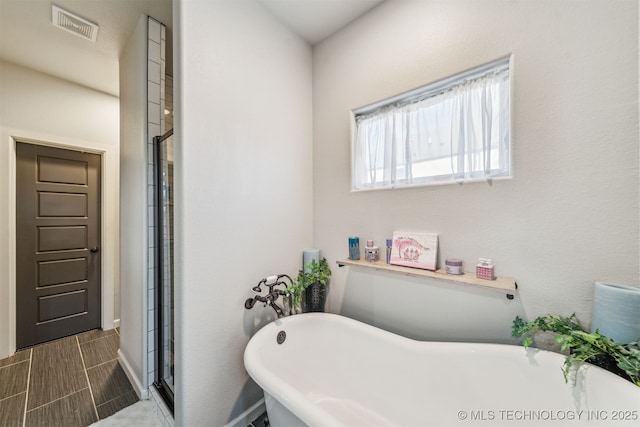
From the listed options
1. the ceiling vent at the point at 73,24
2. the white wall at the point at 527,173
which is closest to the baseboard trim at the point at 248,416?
the white wall at the point at 527,173

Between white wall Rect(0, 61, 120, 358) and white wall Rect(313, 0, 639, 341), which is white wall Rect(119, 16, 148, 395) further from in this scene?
white wall Rect(313, 0, 639, 341)

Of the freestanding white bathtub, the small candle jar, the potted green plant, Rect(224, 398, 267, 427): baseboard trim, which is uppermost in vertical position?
the small candle jar

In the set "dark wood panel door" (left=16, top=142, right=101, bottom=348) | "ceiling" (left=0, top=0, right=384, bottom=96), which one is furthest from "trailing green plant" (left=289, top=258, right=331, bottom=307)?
"dark wood panel door" (left=16, top=142, right=101, bottom=348)

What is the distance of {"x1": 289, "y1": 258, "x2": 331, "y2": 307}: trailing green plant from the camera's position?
163cm

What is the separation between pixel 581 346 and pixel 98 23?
350 cm

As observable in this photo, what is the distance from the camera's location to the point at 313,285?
1779 mm

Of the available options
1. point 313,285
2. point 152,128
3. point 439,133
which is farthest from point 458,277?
point 152,128

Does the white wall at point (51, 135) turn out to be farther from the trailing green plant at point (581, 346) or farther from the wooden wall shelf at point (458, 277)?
the trailing green plant at point (581, 346)

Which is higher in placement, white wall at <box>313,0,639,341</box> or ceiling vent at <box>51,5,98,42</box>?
ceiling vent at <box>51,5,98,42</box>

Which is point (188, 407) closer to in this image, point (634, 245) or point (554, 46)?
point (634, 245)

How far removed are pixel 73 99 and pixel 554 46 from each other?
399 centimetres

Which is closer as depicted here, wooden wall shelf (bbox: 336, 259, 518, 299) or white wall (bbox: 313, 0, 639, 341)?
white wall (bbox: 313, 0, 639, 341)

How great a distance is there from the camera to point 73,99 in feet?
7.92

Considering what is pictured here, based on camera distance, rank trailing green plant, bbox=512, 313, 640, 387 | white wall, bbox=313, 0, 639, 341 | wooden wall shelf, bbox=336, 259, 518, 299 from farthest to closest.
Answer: wooden wall shelf, bbox=336, 259, 518, 299, white wall, bbox=313, 0, 639, 341, trailing green plant, bbox=512, 313, 640, 387
